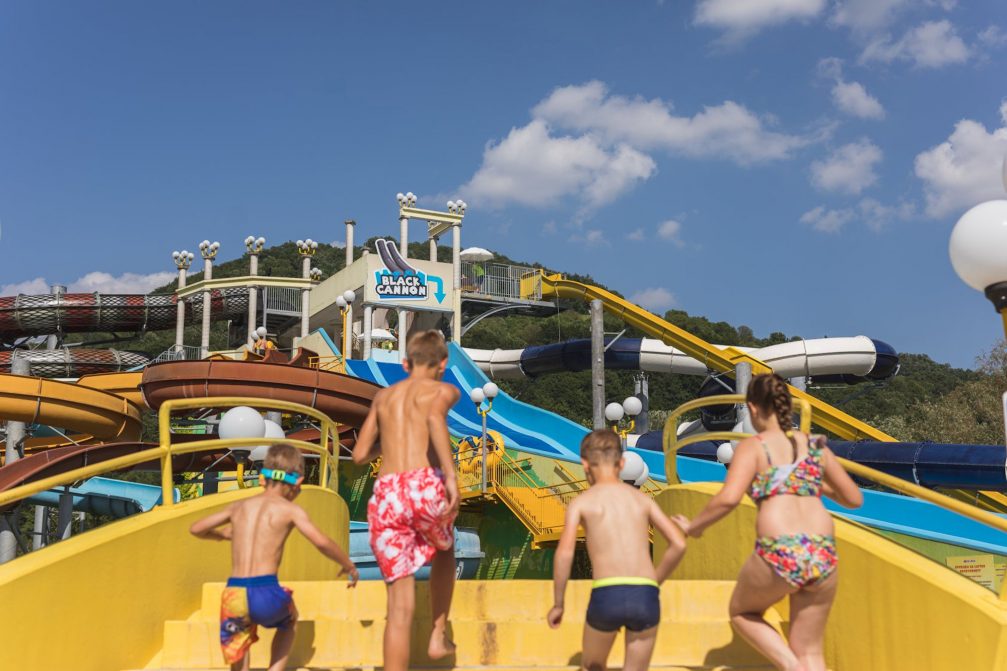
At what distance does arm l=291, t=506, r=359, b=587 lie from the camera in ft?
13.2

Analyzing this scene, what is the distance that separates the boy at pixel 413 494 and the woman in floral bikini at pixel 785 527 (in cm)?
Result: 110

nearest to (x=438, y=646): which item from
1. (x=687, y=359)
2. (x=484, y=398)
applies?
(x=484, y=398)

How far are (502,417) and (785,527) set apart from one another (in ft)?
67.7

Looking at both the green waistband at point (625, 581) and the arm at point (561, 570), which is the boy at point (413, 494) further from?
the green waistband at point (625, 581)

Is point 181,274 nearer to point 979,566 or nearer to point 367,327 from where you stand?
point 367,327

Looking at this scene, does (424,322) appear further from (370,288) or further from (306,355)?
(306,355)

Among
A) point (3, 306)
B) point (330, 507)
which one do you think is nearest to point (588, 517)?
point (330, 507)

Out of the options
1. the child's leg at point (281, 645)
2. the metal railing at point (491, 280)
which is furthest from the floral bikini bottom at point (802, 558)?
the metal railing at point (491, 280)

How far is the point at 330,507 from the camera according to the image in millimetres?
7023

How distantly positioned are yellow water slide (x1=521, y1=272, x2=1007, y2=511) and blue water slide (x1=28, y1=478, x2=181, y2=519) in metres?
12.8

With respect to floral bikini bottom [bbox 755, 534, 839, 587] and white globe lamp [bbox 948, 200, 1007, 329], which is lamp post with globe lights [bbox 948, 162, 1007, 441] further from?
floral bikini bottom [bbox 755, 534, 839, 587]

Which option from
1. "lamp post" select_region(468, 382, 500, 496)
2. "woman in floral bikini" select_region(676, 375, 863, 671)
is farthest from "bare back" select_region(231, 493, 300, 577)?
"lamp post" select_region(468, 382, 500, 496)

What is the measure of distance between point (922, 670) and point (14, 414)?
47.3ft

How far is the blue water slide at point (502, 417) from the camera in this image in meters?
22.4
